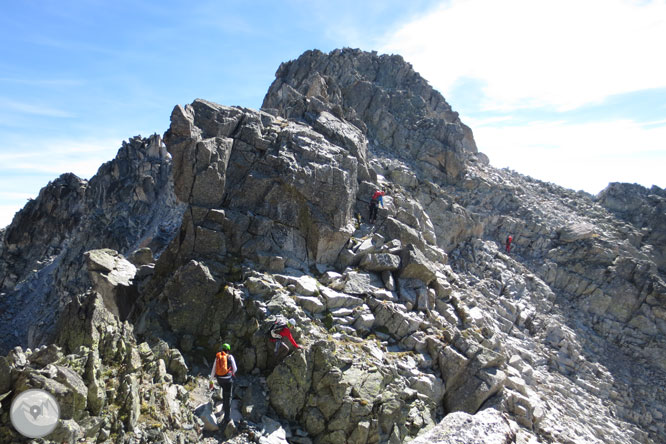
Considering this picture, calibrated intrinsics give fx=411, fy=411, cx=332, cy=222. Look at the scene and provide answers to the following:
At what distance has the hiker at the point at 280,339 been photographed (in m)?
17.9

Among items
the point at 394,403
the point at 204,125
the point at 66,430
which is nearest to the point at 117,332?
the point at 66,430

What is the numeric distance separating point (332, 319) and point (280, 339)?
3.51 metres

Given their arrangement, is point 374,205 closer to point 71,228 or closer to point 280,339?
point 280,339

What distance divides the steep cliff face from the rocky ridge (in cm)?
2284

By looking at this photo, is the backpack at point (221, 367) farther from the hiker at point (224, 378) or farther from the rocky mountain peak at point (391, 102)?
the rocky mountain peak at point (391, 102)

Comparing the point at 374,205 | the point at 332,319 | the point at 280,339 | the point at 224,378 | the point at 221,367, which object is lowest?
the point at 224,378

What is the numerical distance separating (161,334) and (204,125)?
42.4 feet

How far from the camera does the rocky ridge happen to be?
14.6 meters

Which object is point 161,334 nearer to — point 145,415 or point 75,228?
point 145,415

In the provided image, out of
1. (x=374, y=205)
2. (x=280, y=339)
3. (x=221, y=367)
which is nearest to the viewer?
(x=221, y=367)

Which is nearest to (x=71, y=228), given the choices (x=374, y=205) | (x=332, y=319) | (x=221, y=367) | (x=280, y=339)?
(x=374, y=205)

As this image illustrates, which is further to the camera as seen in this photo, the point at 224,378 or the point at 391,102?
the point at 391,102

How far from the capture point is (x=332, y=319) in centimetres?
2070

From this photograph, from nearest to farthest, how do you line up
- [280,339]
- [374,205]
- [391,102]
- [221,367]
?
[221,367] → [280,339] → [374,205] → [391,102]
